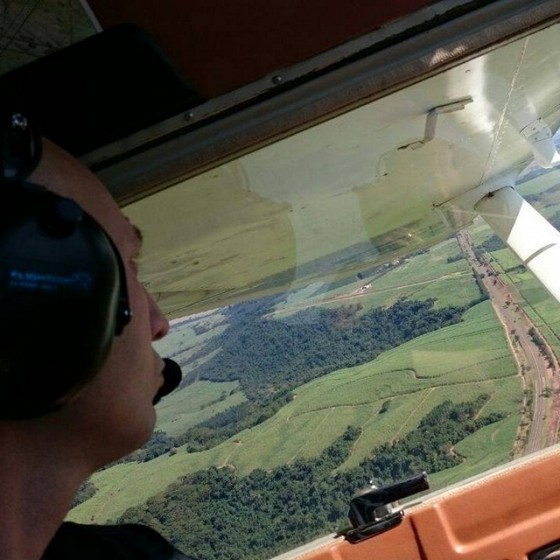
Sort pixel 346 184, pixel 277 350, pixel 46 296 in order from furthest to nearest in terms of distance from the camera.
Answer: pixel 277 350, pixel 346 184, pixel 46 296

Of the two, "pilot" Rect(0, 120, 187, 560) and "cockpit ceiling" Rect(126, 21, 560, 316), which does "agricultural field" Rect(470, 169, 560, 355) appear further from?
"pilot" Rect(0, 120, 187, 560)

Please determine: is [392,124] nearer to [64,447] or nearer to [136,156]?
[136,156]

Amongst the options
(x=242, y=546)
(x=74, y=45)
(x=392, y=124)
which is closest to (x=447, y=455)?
(x=242, y=546)

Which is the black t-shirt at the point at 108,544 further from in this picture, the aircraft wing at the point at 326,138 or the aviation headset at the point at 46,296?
the aviation headset at the point at 46,296

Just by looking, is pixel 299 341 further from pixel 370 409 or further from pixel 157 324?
pixel 157 324

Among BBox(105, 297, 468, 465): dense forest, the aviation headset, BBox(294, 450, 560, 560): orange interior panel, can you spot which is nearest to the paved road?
BBox(105, 297, 468, 465): dense forest

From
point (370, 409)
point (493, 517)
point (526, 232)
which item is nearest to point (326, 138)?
point (493, 517)
